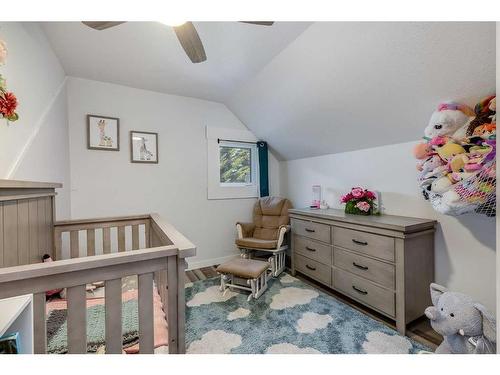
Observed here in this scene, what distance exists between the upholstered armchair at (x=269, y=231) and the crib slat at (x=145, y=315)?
6.13 ft

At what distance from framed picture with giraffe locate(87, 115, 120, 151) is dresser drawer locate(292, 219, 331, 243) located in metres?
2.29

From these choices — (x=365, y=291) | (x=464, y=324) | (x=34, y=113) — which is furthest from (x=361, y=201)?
(x=34, y=113)

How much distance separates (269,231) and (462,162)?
2110 mm

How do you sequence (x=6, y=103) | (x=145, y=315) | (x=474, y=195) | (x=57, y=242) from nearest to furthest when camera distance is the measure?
1. (x=145, y=315)
2. (x=6, y=103)
3. (x=474, y=195)
4. (x=57, y=242)

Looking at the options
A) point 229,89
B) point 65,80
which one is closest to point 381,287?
point 229,89

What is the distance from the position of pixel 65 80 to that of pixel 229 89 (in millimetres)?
1721

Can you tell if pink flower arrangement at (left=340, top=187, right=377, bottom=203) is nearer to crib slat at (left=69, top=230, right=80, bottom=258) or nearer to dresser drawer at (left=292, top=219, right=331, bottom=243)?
dresser drawer at (left=292, top=219, right=331, bottom=243)

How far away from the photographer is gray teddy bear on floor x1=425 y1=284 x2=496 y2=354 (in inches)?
42.1

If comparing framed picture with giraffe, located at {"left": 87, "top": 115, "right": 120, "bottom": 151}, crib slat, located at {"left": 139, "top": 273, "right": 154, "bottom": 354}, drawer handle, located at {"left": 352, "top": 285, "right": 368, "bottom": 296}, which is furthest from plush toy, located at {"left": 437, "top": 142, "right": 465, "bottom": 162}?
framed picture with giraffe, located at {"left": 87, "top": 115, "right": 120, "bottom": 151}

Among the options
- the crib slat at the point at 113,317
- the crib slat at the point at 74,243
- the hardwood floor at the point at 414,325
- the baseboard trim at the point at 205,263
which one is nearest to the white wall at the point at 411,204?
the hardwood floor at the point at 414,325

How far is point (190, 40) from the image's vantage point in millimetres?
1317

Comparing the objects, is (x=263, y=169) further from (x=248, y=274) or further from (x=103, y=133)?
(x=103, y=133)

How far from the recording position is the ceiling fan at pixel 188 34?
1.11m

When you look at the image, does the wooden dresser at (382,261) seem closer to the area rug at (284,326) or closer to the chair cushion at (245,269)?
the area rug at (284,326)
